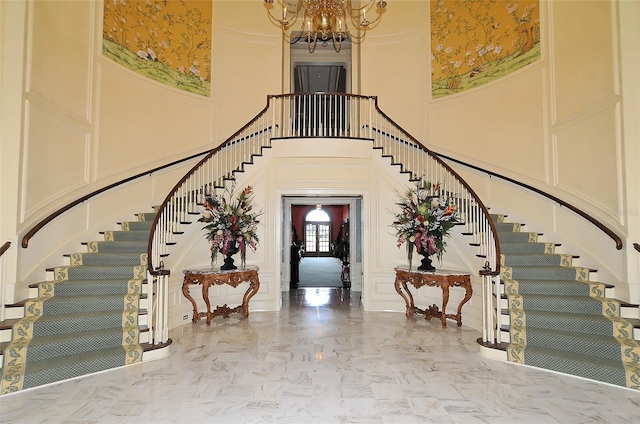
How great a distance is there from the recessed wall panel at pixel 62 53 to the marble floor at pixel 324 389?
368 centimetres

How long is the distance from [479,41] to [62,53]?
24.0 ft

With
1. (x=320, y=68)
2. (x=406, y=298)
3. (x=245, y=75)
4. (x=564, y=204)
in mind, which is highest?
(x=320, y=68)

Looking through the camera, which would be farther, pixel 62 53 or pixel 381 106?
pixel 381 106

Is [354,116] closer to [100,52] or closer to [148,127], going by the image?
[148,127]

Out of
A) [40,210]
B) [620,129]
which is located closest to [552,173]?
[620,129]

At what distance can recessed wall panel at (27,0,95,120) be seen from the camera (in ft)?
15.4

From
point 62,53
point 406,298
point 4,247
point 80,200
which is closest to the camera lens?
point 4,247

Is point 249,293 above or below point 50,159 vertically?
below

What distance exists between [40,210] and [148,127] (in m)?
2.83

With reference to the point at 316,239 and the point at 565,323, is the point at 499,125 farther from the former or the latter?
the point at 316,239

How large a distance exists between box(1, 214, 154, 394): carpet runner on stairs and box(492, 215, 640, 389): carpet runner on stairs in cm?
443

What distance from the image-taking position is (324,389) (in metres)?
3.44

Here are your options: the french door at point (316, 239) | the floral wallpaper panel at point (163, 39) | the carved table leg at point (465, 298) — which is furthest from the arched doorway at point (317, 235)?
the carved table leg at point (465, 298)

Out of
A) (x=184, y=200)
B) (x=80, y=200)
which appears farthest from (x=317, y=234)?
(x=80, y=200)
